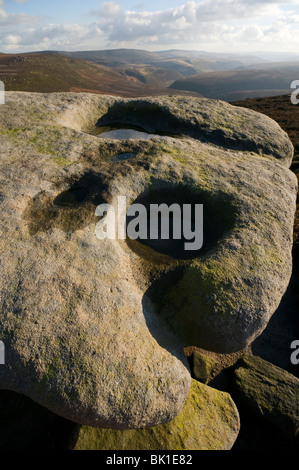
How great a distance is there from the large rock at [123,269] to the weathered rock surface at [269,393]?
276cm

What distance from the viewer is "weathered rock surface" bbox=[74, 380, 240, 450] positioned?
26.9 ft

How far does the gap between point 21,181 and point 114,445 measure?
30.3 ft

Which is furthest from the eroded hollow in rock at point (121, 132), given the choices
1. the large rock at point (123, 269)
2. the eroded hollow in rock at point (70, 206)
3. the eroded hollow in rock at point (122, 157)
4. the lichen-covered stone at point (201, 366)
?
the lichen-covered stone at point (201, 366)

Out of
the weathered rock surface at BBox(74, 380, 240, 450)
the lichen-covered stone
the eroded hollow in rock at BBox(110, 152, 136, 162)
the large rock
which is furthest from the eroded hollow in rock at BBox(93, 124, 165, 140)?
the weathered rock surface at BBox(74, 380, 240, 450)

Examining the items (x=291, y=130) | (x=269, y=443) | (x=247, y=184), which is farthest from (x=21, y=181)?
(x=291, y=130)

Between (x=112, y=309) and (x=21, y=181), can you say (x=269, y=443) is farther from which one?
(x=21, y=181)

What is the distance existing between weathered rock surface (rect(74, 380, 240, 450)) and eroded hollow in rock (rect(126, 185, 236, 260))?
4950mm

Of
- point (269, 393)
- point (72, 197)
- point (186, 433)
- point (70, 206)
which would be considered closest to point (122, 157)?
point (72, 197)

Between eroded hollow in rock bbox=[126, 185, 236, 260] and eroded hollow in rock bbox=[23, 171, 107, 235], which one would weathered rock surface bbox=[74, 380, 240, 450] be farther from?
eroded hollow in rock bbox=[23, 171, 107, 235]

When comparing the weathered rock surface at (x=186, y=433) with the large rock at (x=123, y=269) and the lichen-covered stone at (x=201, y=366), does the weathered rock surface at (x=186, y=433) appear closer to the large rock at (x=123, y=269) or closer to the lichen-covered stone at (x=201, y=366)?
the lichen-covered stone at (x=201, y=366)

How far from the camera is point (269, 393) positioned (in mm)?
9984

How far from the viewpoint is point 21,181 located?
10.9 meters

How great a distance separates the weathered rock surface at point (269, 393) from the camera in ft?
30.9

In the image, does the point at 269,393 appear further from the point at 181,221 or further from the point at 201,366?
the point at 181,221
